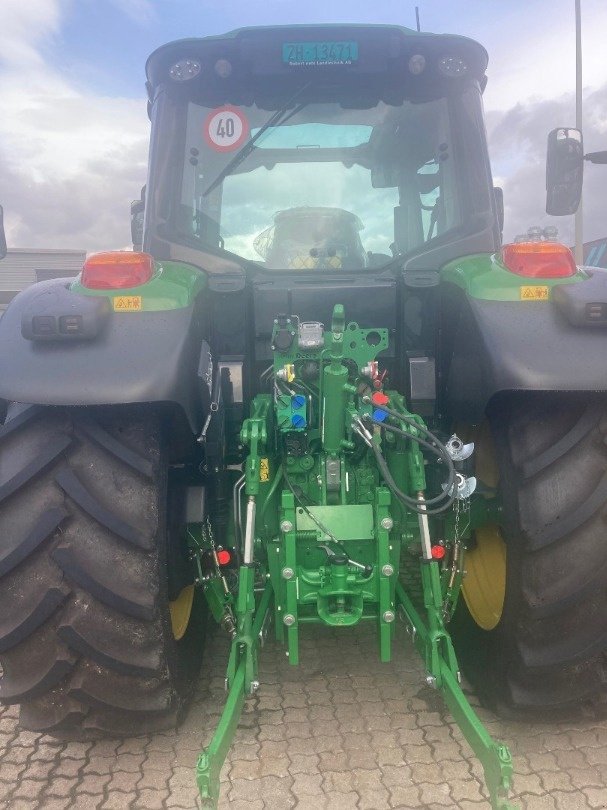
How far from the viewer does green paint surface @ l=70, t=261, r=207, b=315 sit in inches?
83.0

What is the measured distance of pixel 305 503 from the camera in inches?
89.9

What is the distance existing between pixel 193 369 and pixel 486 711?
5.07 ft

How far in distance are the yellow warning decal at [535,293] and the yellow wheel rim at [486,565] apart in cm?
45

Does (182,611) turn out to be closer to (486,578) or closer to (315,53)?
(486,578)

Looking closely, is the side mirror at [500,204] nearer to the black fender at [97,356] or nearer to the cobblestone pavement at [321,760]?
the black fender at [97,356]

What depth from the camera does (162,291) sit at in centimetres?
215

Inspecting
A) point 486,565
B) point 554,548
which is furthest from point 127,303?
point 486,565

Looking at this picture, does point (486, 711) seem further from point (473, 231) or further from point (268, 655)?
point (473, 231)

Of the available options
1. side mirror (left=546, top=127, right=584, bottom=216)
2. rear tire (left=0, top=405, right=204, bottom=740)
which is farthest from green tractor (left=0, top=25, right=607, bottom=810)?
side mirror (left=546, top=127, right=584, bottom=216)

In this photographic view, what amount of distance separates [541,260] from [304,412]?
3.05ft

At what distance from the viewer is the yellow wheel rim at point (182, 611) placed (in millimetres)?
2486

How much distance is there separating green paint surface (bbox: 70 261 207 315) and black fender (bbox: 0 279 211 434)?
0.03 metres

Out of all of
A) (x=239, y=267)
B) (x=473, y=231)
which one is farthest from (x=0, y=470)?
(x=473, y=231)

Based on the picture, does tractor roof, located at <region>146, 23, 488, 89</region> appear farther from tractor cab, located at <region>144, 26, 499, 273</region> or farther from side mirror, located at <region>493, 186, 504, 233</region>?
side mirror, located at <region>493, 186, 504, 233</region>
